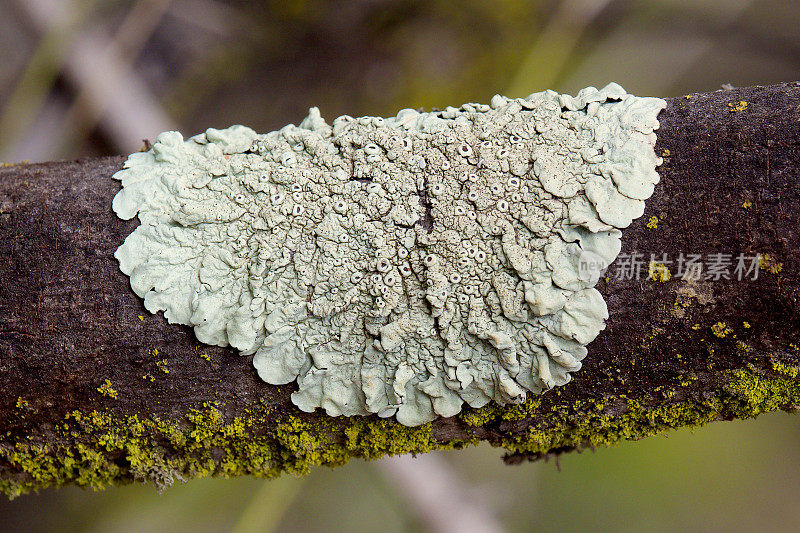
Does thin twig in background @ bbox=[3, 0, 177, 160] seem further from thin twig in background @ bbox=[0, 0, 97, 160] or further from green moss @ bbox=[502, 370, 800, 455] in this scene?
green moss @ bbox=[502, 370, 800, 455]

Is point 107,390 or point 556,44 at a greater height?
point 556,44

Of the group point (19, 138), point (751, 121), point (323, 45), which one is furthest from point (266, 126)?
point (751, 121)

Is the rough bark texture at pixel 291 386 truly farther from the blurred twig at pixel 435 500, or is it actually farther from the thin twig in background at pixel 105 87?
the thin twig in background at pixel 105 87

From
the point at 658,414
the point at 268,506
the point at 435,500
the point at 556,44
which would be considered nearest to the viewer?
the point at 658,414

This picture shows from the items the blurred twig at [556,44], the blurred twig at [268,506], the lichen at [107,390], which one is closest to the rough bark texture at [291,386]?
the lichen at [107,390]

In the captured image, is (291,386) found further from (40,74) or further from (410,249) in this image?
(40,74)

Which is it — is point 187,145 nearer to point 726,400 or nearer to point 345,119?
point 345,119

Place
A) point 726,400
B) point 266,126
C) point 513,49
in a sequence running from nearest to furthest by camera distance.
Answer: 1. point 726,400
2. point 513,49
3. point 266,126

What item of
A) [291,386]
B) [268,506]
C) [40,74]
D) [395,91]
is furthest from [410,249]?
[40,74]
